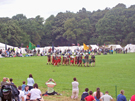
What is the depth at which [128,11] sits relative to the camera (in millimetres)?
79000

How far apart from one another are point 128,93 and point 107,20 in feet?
228

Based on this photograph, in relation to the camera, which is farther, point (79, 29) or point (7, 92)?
point (79, 29)

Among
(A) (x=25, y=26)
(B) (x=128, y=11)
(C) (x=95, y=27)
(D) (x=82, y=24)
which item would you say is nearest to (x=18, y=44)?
(A) (x=25, y=26)

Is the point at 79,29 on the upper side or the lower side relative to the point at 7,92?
upper

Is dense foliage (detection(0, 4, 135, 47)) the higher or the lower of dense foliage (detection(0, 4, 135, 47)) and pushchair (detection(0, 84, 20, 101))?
the higher

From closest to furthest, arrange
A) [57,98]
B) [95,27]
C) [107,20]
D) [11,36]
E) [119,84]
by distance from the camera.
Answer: [57,98] → [119,84] → [11,36] → [107,20] → [95,27]

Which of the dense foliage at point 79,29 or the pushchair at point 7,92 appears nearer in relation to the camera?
the pushchair at point 7,92

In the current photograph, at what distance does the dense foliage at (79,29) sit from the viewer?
242 feet

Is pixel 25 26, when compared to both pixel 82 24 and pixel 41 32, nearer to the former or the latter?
pixel 41 32

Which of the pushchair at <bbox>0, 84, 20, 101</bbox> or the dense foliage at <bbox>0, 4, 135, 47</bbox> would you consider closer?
the pushchair at <bbox>0, 84, 20, 101</bbox>

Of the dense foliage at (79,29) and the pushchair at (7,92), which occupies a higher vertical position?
the dense foliage at (79,29)

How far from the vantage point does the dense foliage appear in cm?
7388

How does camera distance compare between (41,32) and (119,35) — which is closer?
(119,35)

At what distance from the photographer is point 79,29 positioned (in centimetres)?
8012
